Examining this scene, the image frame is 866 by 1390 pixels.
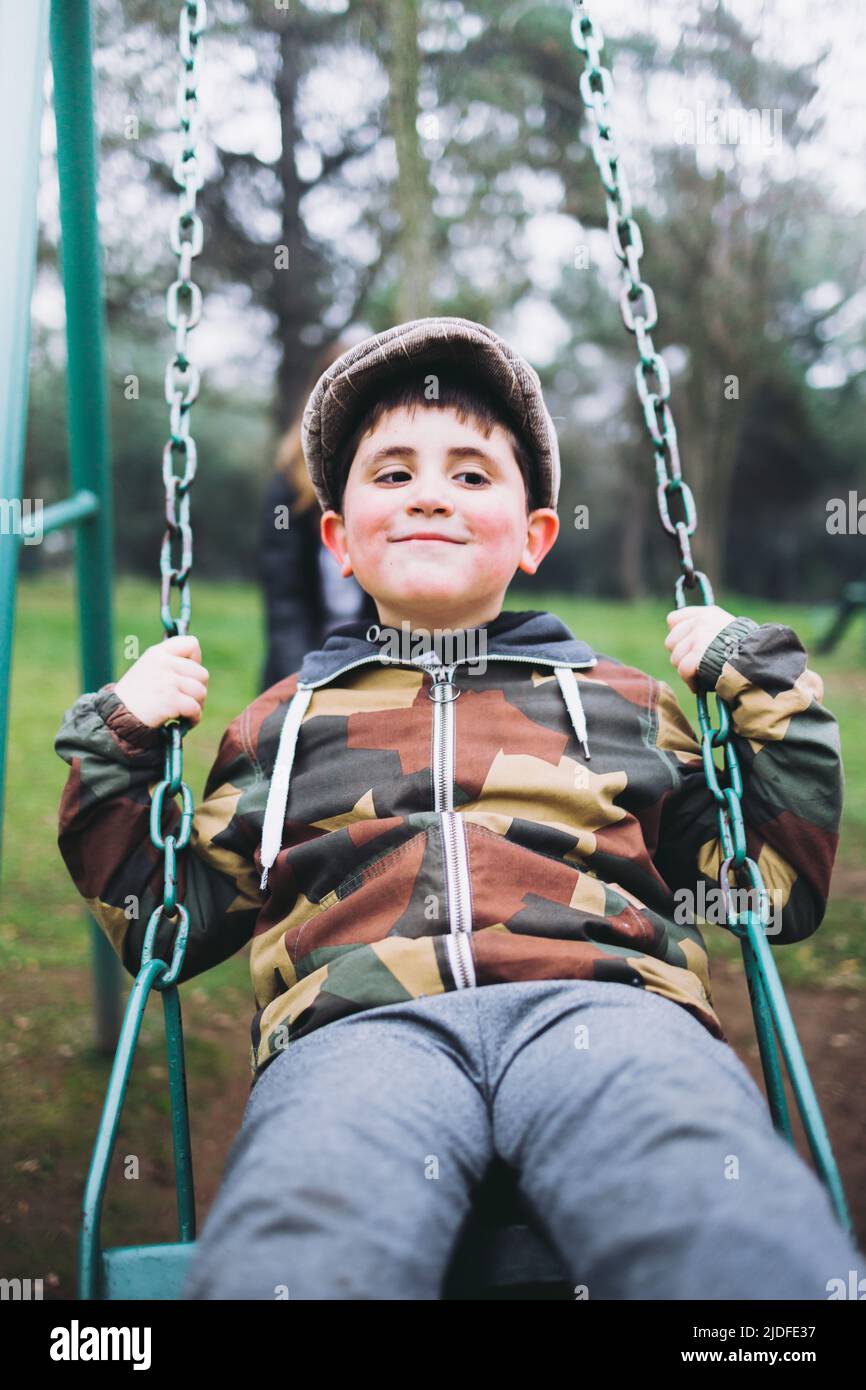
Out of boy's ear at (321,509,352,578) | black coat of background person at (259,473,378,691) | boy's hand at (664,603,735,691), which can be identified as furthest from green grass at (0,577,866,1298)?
boy's hand at (664,603,735,691)

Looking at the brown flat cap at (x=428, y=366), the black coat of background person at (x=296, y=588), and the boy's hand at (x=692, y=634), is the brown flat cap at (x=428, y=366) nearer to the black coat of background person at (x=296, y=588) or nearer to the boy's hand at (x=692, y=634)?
the boy's hand at (x=692, y=634)

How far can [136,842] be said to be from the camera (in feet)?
4.77

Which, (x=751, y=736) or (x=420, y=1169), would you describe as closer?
(x=420, y=1169)

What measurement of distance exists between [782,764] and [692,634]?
20cm

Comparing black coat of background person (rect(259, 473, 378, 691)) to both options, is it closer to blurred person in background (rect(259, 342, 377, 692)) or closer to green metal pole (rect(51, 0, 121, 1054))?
blurred person in background (rect(259, 342, 377, 692))

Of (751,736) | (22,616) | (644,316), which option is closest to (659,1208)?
(751,736)

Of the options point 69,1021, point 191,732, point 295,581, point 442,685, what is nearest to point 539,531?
point 442,685

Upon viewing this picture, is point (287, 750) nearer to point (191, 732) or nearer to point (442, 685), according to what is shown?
point (442, 685)

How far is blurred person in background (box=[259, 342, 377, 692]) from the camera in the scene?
2994 millimetres

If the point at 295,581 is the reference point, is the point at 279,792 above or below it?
below

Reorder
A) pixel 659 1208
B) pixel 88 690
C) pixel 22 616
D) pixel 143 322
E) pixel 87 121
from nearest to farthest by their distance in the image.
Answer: pixel 659 1208, pixel 87 121, pixel 88 690, pixel 143 322, pixel 22 616

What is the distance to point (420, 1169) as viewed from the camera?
986mm
